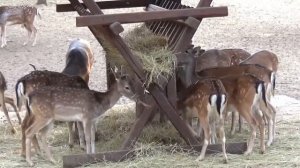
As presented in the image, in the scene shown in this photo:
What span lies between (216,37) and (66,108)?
8.77m

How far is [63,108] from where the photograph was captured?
7020 mm

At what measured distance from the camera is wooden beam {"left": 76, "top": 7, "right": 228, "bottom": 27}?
657 cm

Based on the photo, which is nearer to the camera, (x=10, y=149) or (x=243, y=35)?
(x=10, y=149)

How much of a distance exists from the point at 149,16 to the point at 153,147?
1397 millimetres

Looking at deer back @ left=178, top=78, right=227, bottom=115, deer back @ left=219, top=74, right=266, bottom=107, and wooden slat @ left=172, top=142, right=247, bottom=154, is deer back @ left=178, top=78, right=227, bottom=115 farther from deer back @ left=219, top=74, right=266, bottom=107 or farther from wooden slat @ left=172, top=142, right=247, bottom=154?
wooden slat @ left=172, top=142, right=247, bottom=154

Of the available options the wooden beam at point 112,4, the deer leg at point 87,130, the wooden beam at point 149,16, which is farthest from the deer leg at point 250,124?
the wooden beam at point 112,4

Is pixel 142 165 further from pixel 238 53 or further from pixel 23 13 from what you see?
pixel 23 13

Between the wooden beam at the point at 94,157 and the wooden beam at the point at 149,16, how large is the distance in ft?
4.40

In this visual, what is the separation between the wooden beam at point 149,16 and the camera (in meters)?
6.57

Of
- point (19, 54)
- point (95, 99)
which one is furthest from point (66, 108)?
point (19, 54)

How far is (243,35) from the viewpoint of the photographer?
609 inches

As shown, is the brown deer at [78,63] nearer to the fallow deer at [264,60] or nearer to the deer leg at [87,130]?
the deer leg at [87,130]

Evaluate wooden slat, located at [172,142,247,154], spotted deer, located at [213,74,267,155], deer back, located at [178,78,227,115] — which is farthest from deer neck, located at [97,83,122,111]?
spotted deer, located at [213,74,267,155]

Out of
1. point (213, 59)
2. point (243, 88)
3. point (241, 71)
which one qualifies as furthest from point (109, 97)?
point (213, 59)
